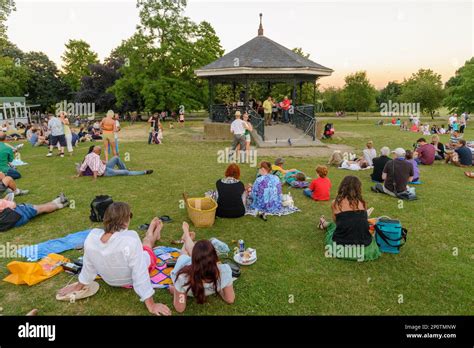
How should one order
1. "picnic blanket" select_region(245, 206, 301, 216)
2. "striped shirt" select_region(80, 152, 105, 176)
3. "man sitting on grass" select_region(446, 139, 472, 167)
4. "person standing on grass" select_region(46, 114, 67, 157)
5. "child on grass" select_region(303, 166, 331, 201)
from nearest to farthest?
"picnic blanket" select_region(245, 206, 301, 216), "child on grass" select_region(303, 166, 331, 201), "striped shirt" select_region(80, 152, 105, 176), "man sitting on grass" select_region(446, 139, 472, 167), "person standing on grass" select_region(46, 114, 67, 157)

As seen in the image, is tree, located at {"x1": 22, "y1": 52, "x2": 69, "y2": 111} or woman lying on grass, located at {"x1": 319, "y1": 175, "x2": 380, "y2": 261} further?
tree, located at {"x1": 22, "y1": 52, "x2": 69, "y2": 111}

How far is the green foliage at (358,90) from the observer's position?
44469 mm

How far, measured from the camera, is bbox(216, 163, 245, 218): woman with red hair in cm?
650

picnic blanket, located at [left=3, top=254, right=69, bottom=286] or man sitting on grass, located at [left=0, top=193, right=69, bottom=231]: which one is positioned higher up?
man sitting on grass, located at [left=0, top=193, right=69, bottom=231]

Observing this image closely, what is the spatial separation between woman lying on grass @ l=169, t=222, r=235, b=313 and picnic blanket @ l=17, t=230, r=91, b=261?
8.69 feet

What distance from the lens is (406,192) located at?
26.4ft

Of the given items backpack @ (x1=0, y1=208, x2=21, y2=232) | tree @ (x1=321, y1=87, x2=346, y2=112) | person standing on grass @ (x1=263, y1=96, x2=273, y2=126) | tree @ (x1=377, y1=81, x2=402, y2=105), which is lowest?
backpack @ (x1=0, y1=208, x2=21, y2=232)

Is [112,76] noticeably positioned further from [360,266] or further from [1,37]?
[360,266]

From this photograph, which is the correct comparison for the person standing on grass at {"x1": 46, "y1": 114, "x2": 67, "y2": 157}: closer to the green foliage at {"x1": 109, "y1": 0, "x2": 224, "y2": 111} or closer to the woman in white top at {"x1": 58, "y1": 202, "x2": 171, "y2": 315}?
the woman in white top at {"x1": 58, "y1": 202, "x2": 171, "y2": 315}

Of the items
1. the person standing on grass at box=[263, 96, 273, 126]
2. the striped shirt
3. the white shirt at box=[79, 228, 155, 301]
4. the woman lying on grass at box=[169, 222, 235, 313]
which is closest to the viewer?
the woman lying on grass at box=[169, 222, 235, 313]

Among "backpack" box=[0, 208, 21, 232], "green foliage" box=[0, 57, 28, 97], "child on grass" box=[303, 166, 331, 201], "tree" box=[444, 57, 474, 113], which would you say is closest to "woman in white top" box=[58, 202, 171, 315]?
"backpack" box=[0, 208, 21, 232]

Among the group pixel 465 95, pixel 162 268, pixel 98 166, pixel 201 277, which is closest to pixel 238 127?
pixel 98 166
